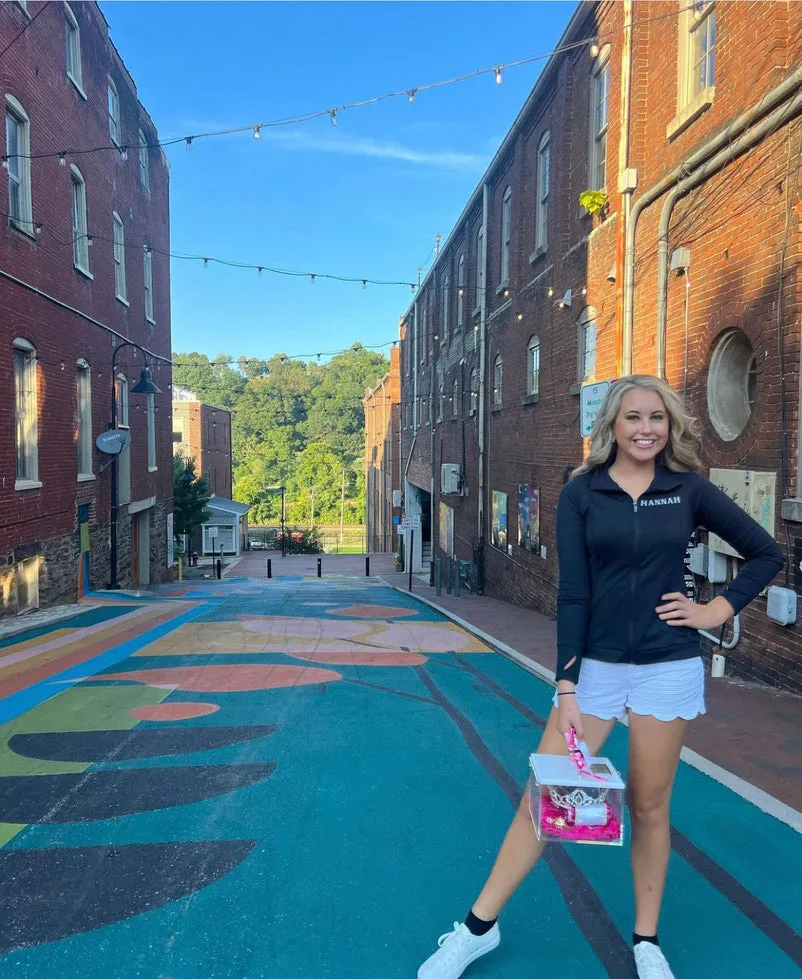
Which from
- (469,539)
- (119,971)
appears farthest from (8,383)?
(469,539)

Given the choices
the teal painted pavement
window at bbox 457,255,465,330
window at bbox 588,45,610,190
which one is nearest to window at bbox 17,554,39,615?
the teal painted pavement

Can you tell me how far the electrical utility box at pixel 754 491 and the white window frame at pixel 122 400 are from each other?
1459 centimetres

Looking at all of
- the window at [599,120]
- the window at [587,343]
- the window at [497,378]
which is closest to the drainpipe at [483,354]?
the window at [497,378]

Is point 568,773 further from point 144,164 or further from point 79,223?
point 144,164

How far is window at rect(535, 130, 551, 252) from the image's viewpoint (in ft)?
43.7

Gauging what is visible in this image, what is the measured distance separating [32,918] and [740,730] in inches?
167

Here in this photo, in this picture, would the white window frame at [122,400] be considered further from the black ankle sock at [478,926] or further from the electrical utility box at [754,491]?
the black ankle sock at [478,926]

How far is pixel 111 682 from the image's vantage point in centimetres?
653

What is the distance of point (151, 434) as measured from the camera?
2158 cm

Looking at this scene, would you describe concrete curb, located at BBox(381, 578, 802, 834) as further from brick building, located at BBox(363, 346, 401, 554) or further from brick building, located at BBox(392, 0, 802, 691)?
brick building, located at BBox(363, 346, 401, 554)

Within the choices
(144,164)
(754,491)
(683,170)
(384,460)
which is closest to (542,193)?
(683,170)

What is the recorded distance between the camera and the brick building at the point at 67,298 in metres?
11.1

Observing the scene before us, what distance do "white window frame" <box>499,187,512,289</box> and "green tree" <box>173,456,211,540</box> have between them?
19.4 metres

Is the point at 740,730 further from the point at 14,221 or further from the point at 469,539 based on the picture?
the point at 469,539
